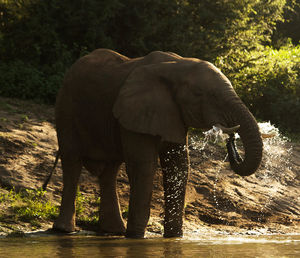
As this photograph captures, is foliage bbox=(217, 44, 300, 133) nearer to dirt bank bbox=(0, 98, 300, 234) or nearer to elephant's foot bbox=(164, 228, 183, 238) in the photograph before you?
dirt bank bbox=(0, 98, 300, 234)

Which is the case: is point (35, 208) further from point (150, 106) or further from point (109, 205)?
point (150, 106)

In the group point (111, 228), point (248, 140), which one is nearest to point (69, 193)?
point (111, 228)

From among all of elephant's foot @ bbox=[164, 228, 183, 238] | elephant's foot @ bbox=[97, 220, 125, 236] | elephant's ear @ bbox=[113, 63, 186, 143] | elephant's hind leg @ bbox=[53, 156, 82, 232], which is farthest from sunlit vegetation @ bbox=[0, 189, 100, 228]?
elephant's ear @ bbox=[113, 63, 186, 143]

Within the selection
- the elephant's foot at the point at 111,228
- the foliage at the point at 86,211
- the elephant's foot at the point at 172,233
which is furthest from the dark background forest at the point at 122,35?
the elephant's foot at the point at 172,233

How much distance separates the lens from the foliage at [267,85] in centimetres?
1736

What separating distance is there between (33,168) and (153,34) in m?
6.81

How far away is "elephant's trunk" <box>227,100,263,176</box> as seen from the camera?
7406 millimetres

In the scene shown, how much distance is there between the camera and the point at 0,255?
648 centimetres

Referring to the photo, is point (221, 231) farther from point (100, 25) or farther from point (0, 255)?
point (100, 25)

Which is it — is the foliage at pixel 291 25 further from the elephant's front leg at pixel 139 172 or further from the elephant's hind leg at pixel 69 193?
the elephant's front leg at pixel 139 172

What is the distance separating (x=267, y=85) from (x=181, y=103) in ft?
34.4

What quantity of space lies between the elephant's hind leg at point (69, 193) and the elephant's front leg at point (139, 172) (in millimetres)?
1076

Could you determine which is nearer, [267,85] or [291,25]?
[267,85]

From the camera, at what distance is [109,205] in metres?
9.21
